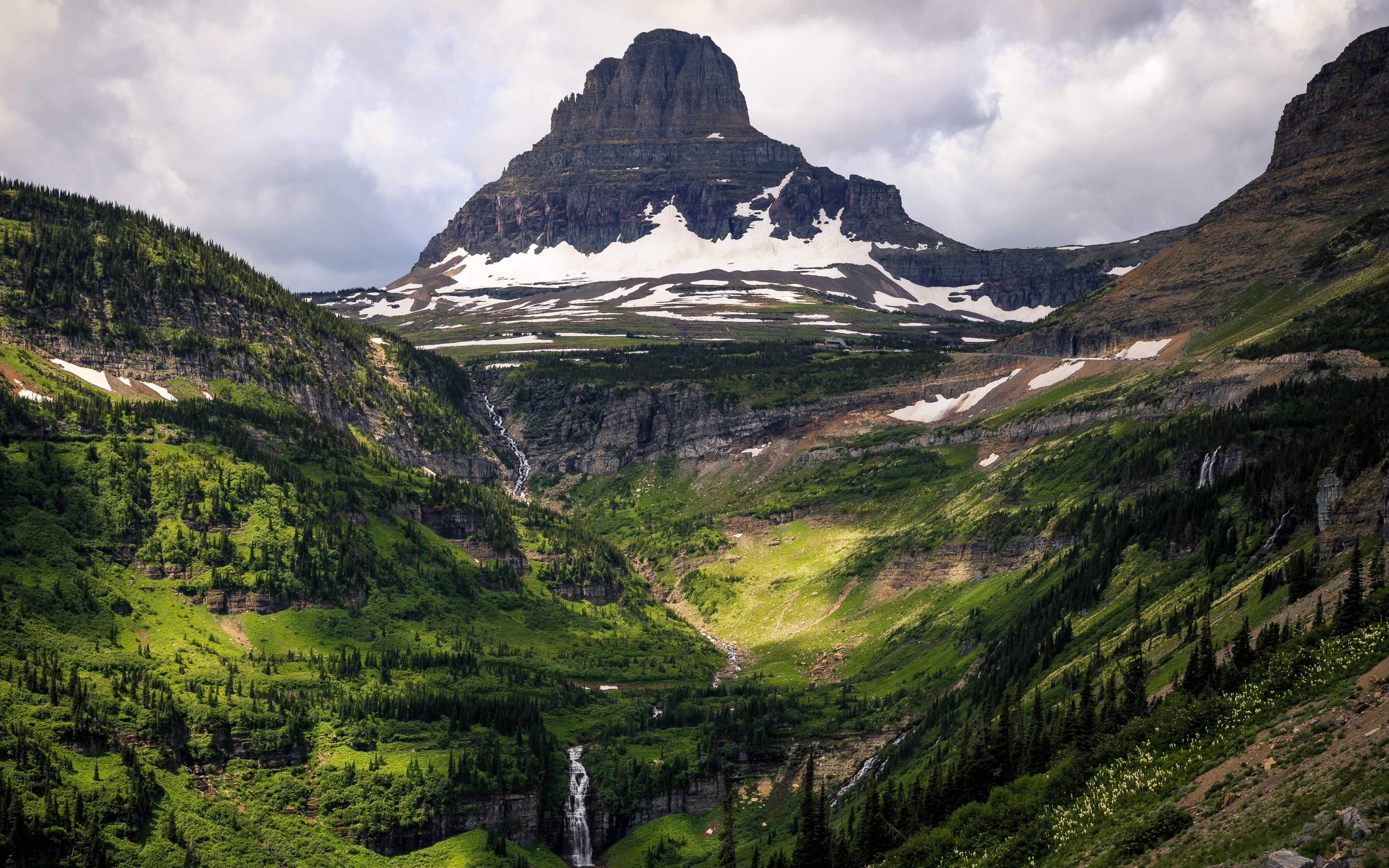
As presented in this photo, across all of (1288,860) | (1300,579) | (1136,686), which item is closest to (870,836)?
(1136,686)

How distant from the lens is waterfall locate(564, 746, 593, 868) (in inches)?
5635

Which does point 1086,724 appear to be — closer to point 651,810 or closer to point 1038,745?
point 1038,745

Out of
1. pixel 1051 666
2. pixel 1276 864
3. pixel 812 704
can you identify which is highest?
pixel 1276 864

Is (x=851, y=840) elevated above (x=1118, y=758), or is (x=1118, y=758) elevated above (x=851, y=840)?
(x=1118, y=758)

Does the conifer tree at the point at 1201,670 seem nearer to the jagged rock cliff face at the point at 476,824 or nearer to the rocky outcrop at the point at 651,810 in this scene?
the rocky outcrop at the point at 651,810

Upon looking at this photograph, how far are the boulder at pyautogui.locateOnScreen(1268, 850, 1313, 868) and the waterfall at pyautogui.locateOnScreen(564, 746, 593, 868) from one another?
351 feet

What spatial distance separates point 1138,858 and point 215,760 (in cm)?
10278

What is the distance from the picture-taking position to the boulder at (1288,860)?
148 feet

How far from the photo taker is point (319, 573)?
17725 centimetres

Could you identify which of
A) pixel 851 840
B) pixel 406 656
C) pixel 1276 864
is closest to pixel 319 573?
pixel 406 656

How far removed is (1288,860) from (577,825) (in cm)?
10922

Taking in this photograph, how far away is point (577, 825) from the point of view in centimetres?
14450

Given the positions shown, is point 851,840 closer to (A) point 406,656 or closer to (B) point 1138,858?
(B) point 1138,858

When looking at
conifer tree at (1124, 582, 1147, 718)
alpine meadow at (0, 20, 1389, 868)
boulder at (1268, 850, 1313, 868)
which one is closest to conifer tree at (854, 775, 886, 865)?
alpine meadow at (0, 20, 1389, 868)
